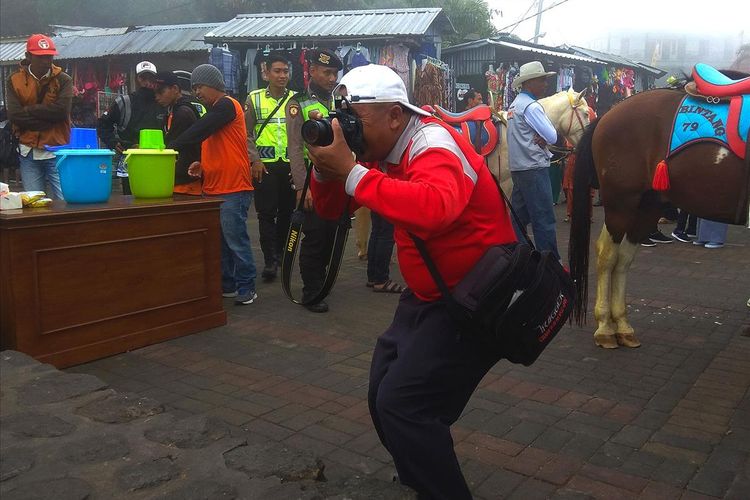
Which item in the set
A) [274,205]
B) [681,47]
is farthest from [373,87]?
[681,47]

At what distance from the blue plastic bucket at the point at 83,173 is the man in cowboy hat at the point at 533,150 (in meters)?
3.89

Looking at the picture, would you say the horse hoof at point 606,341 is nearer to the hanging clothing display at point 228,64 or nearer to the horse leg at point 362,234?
the horse leg at point 362,234

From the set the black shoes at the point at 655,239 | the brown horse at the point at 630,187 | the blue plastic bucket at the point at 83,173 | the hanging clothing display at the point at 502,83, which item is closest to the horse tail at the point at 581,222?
the brown horse at the point at 630,187

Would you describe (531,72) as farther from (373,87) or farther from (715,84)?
(373,87)

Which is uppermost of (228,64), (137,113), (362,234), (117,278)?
(228,64)

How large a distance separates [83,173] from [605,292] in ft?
12.6

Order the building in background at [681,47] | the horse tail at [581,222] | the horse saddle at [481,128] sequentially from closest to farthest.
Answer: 1. the horse tail at [581,222]
2. the horse saddle at [481,128]
3. the building in background at [681,47]

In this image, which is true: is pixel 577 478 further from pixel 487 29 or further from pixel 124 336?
pixel 487 29

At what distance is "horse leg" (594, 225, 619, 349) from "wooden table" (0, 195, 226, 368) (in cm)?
285

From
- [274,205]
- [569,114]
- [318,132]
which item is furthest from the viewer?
[569,114]

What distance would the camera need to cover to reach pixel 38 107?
668 cm

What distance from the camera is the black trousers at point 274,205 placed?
6.71m

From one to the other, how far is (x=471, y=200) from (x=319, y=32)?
37.7ft

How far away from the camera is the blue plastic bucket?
4559mm
